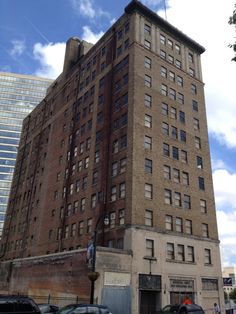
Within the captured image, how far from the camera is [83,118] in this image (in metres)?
57.4

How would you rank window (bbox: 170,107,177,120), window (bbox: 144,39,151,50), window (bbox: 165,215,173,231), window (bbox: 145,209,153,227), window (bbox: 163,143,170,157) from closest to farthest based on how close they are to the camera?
window (bbox: 145,209,153,227) → window (bbox: 165,215,173,231) → window (bbox: 163,143,170,157) → window (bbox: 170,107,177,120) → window (bbox: 144,39,151,50)

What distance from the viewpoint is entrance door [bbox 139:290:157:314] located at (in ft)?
123

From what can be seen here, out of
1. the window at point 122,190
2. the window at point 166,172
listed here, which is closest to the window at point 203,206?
the window at point 166,172

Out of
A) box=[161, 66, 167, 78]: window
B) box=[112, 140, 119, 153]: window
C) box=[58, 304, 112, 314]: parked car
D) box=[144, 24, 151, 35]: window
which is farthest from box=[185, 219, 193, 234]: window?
box=[144, 24, 151, 35]: window

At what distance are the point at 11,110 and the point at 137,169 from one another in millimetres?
127054

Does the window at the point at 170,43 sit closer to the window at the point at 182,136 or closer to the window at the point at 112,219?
the window at the point at 182,136

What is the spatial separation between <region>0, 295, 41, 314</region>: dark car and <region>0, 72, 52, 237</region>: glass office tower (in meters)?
128

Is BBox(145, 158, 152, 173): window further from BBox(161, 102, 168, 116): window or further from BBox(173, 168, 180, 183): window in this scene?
BBox(161, 102, 168, 116): window

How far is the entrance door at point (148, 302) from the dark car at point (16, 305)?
2020 centimetres

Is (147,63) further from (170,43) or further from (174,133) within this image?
(174,133)

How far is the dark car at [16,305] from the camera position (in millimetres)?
18719

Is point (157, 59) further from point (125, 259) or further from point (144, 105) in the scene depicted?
point (125, 259)

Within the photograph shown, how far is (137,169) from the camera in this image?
42.0 m

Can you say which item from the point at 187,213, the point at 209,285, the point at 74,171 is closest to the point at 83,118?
the point at 74,171
